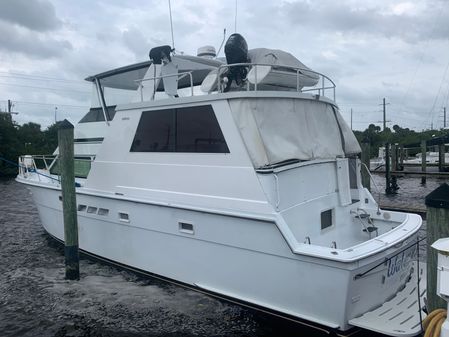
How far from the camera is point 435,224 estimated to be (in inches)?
157

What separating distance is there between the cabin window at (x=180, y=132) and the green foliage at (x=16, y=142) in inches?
1082

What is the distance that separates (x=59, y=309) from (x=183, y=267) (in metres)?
1.92

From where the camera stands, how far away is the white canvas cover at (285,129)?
5324 mm

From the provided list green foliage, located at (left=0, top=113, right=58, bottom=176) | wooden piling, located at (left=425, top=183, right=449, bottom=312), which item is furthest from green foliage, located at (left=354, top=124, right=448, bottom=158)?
wooden piling, located at (left=425, top=183, right=449, bottom=312)

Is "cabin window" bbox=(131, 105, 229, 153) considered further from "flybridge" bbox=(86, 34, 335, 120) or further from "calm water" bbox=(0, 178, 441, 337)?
"calm water" bbox=(0, 178, 441, 337)

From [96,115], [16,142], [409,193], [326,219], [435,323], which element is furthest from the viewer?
[16,142]

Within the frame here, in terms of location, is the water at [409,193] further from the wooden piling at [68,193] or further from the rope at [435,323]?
the wooden piling at [68,193]

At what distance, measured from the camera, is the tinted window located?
8301 mm

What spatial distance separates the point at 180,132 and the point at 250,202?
1.64 metres

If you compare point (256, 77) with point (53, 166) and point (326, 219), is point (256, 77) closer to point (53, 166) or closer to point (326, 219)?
point (326, 219)

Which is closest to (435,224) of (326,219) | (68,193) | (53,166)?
(326,219)

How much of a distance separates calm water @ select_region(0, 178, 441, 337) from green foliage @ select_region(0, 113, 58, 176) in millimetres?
26087

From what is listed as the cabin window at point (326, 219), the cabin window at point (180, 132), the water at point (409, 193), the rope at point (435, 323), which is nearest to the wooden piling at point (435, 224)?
the rope at point (435, 323)

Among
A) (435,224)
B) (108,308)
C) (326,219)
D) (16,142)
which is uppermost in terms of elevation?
(16,142)
